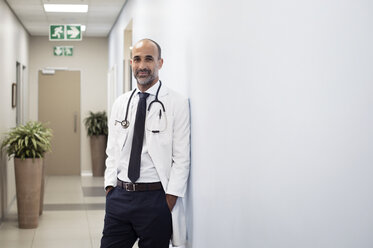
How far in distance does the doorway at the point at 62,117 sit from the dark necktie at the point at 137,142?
913 cm

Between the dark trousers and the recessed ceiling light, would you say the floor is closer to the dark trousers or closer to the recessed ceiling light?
the dark trousers

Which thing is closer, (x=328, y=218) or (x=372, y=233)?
(x=372, y=233)

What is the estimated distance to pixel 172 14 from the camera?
12.5 feet

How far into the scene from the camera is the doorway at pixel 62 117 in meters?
11.7

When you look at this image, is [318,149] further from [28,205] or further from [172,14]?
[28,205]

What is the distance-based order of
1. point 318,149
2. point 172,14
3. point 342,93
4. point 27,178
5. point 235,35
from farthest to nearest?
point 27,178
point 172,14
point 235,35
point 318,149
point 342,93

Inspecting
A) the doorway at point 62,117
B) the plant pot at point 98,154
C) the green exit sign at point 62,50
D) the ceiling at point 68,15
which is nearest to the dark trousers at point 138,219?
the ceiling at point 68,15

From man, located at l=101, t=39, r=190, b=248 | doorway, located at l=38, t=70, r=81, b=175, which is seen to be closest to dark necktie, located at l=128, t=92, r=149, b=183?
man, located at l=101, t=39, r=190, b=248

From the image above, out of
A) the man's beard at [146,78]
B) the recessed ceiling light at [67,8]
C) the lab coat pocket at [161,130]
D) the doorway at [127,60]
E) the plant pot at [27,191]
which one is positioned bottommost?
the plant pot at [27,191]

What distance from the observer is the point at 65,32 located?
862 centimetres

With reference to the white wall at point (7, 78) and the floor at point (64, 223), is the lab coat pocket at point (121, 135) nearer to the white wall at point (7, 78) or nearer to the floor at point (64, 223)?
the floor at point (64, 223)

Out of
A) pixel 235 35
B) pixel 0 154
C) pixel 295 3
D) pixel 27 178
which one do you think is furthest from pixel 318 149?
pixel 0 154

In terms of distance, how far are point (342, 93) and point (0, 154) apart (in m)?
5.70

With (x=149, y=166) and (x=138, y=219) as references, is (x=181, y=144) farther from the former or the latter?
(x=138, y=219)
